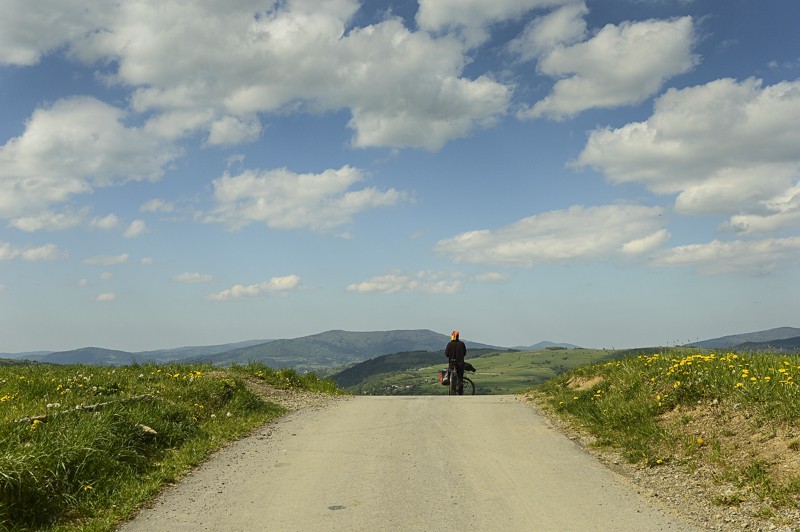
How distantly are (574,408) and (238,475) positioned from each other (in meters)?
8.57

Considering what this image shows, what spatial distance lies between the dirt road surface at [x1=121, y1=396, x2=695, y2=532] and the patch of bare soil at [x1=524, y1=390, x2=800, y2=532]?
0.39 m

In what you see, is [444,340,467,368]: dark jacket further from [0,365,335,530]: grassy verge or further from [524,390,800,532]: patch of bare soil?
[524,390,800,532]: patch of bare soil

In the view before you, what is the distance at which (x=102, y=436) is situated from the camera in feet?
30.1

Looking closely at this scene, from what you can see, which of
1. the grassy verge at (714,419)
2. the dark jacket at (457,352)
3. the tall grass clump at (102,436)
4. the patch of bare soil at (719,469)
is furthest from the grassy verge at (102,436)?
the dark jacket at (457,352)

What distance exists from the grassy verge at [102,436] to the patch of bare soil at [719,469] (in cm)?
746

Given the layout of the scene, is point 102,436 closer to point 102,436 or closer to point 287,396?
point 102,436

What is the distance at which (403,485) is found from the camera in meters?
8.38

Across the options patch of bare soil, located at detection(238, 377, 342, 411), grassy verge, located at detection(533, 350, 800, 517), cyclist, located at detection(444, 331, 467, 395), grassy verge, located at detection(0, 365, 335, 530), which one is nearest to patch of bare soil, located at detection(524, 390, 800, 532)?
grassy verge, located at detection(533, 350, 800, 517)

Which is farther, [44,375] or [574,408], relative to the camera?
[44,375]

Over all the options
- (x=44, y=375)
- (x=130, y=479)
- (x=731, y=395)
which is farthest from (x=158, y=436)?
(x=731, y=395)

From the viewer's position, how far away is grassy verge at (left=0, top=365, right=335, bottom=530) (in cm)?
725

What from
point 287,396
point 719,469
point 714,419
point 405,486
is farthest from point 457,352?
point 719,469

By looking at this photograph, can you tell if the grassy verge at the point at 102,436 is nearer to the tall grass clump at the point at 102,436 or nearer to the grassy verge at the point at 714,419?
the tall grass clump at the point at 102,436

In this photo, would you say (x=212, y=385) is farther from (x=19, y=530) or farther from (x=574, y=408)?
(x=574, y=408)
